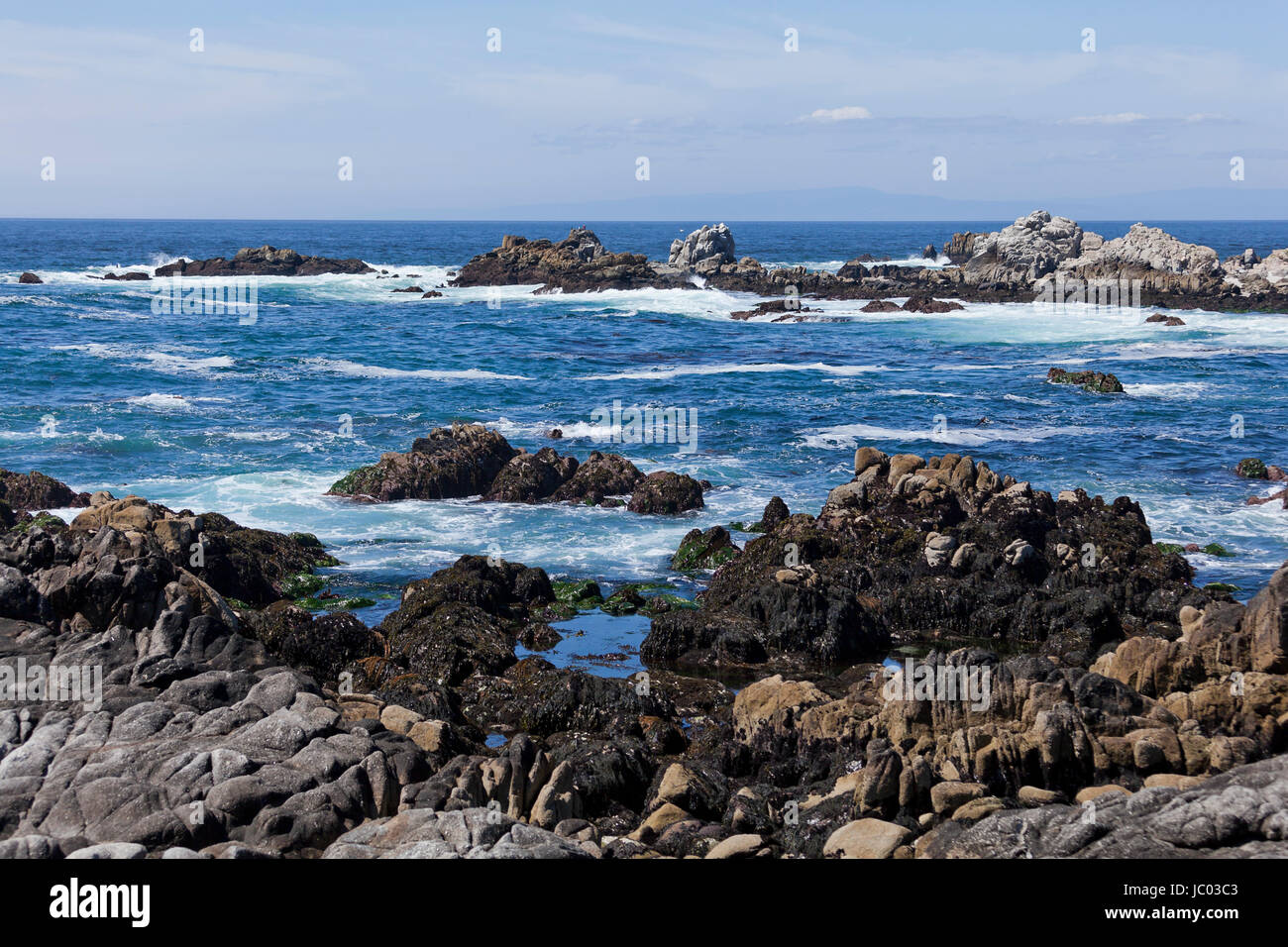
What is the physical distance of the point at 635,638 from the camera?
20.9 metres

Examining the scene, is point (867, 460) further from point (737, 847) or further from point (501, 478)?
point (737, 847)

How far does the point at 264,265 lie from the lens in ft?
353

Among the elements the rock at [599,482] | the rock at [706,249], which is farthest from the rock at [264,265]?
the rock at [599,482]

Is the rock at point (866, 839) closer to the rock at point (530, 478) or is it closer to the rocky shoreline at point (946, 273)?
the rock at point (530, 478)

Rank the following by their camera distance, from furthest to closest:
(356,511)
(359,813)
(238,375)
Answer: (238,375) < (356,511) < (359,813)

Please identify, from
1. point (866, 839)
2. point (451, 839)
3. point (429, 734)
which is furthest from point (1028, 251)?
point (451, 839)

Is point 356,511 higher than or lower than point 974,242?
lower

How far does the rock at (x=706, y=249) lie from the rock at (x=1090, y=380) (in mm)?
51498

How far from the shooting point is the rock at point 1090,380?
48266 millimetres

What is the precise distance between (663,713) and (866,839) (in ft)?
18.6
